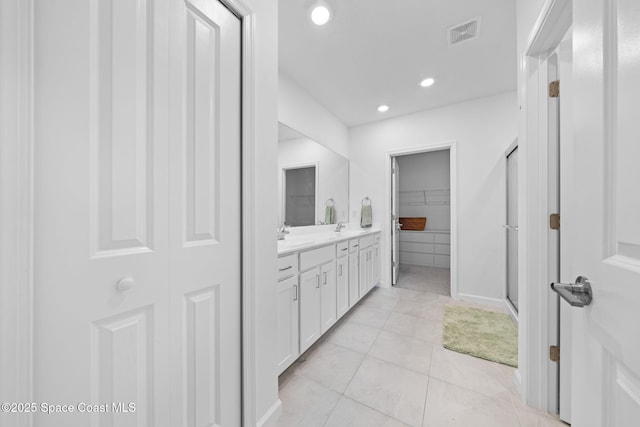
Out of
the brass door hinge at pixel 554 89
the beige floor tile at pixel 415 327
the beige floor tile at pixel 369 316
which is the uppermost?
the brass door hinge at pixel 554 89

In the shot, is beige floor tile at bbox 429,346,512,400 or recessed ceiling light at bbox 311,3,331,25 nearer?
beige floor tile at bbox 429,346,512,400

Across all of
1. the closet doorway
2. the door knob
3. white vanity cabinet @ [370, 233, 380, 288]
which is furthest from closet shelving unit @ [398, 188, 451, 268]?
the door knob

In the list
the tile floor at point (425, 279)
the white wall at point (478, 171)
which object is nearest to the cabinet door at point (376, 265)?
the tile floor at point (425, 279)

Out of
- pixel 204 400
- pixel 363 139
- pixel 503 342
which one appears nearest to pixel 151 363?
pixel 204 400

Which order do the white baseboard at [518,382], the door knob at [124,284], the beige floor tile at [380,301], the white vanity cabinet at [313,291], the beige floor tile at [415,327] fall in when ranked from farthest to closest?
the beige floor tile at [380,301] < the beige floor tile at [415,327] < the white vanity cabinet at [313,291] < the white baseboard at [518,382] < the door knob at [124,284]

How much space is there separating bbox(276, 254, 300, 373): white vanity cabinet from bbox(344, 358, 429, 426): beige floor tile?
424mm

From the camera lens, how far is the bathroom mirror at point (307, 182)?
8.22 ft

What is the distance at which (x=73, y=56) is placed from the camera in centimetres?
60

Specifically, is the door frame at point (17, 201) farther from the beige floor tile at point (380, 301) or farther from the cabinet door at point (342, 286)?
the beige floor tile at point (380, 301)

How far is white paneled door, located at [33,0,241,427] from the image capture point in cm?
57

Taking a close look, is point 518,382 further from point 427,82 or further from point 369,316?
point 427,82

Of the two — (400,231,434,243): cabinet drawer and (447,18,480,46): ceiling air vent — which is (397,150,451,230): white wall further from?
(447,18,480,46): ceiling air vent

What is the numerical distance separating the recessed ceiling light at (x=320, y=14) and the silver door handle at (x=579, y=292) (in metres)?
1.98

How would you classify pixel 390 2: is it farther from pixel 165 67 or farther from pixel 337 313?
pixel 337 313
